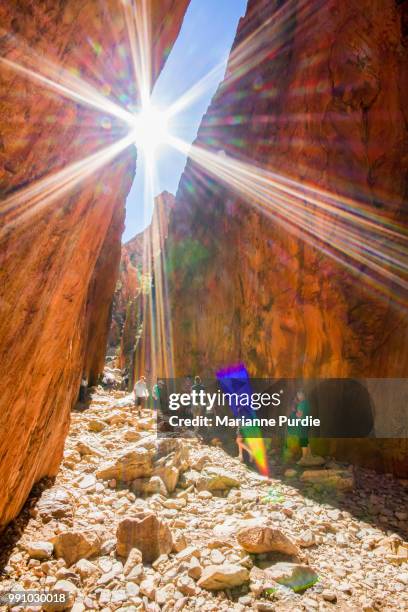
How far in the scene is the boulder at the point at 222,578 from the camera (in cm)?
358

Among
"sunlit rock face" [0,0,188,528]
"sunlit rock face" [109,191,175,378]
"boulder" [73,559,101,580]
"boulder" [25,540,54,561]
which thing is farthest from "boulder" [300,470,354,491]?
"sunlit rock face" [109,191,175,378]

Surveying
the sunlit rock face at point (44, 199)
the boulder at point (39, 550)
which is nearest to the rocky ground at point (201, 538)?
the boulder at point (39, 550)

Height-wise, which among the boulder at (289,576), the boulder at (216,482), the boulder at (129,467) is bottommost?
the boulder at (289,576)

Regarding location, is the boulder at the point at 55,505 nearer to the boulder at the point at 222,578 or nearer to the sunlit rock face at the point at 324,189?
the boulder at the point at 222,578

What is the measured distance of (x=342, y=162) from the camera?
10.1 meters

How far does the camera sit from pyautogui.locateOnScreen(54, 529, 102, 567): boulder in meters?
3.76

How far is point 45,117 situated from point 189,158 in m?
20.8

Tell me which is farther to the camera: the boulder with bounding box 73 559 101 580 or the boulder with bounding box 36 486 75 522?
the boulder with bounding box 36 486 75 522

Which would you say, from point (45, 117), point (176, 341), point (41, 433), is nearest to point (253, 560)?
point (41, 433)

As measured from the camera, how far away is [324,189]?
1023cm

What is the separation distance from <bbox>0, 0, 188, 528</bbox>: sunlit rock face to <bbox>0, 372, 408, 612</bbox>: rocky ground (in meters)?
0.83

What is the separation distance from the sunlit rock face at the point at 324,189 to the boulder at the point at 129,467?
5.87 metres

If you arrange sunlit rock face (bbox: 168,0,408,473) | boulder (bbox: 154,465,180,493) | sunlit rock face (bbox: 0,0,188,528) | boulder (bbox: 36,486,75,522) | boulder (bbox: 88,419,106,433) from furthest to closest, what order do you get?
boulder (bbox: 88,419,106,433) < sunlit rock face (bbox: 168,0,408,473) < boulder (bbox: 154,465,180,493) < boulder (bbox: 36,486,75,522) < sunlit rock face (bbox: 0,0,188,528)

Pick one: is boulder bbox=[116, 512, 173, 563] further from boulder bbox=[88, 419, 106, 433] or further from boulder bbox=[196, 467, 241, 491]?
boulder bbox=[88, 419, 106, 433]
